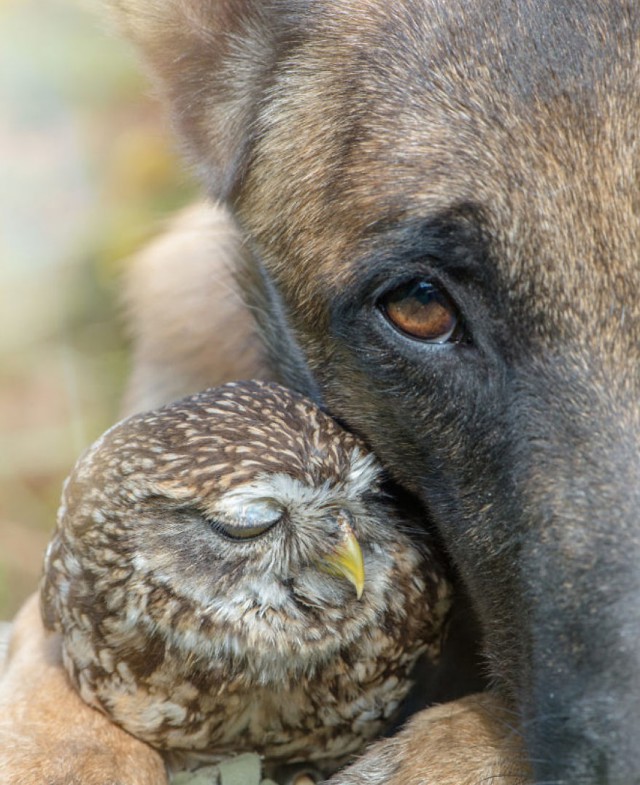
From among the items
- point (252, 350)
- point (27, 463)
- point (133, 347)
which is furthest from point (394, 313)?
point (27, 463)

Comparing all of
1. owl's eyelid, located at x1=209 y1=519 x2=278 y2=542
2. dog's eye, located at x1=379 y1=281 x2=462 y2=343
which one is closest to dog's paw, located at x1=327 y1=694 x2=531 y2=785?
owl's eyelid, located at x1=209 y1=519 x2=278 y2=542

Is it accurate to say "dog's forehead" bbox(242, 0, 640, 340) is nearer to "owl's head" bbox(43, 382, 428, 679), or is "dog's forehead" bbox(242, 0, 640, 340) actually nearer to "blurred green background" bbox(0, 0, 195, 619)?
"owl's head" bbox(43, 382, 428, 679)

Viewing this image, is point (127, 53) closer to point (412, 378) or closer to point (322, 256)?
point (322, 256)

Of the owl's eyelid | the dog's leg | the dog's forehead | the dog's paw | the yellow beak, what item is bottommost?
the dog's paw

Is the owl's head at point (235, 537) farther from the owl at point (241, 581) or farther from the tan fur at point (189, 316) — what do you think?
the tan fur at point (189, 316)

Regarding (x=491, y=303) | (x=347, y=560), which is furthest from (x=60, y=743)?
(x=491, y=303)
